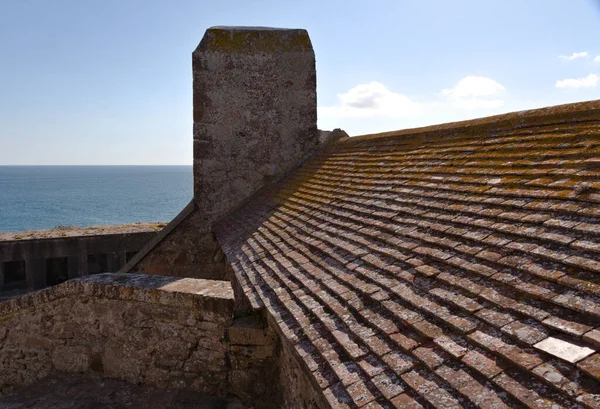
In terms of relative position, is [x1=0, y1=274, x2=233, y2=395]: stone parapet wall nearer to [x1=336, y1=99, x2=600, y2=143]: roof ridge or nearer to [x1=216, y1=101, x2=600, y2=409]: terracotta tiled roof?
[x1=216, y1=101, x2=600, y2=409]: terracotta tiled roof

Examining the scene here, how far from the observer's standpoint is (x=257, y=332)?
4.67m

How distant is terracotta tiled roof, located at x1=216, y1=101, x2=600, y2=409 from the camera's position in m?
2.11

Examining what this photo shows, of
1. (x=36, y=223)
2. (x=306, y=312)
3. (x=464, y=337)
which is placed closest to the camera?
(x=464, y=337)

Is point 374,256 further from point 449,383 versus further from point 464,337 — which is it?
point 449,383

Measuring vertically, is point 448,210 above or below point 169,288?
above

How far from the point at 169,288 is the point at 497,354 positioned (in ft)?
12.5

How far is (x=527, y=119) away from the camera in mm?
4566

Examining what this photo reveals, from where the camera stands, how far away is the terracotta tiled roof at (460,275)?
2.11m

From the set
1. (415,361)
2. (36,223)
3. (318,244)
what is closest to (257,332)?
(318,244)

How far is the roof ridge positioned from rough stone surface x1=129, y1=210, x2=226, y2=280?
485 centimetres

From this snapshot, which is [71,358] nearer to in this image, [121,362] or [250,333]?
[121,362]

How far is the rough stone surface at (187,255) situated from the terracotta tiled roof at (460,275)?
148 inches

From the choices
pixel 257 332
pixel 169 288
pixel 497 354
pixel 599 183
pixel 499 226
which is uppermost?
pixel 599 183

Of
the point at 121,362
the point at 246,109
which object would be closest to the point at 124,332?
the point at 121,362
